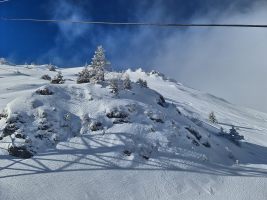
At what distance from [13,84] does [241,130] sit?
22656 millimetres

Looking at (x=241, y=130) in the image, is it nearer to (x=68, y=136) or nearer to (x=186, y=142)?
(x=186, y=142)

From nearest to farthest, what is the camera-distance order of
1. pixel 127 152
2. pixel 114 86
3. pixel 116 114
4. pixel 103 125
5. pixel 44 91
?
1. pixel 127 152
2. pixel 103 125
3. pixel 116 114
4. pixel 44 91
5. pixel 114 86

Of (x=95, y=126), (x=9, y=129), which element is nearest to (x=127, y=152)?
(x=95, y=126)

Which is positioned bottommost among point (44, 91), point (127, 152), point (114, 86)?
point (127, 152)

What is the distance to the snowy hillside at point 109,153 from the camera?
54.8 ft

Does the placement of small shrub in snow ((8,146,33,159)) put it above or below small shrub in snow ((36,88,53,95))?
below

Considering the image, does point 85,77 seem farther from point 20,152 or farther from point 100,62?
point 20,152

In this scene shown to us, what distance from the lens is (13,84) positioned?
3064 cm

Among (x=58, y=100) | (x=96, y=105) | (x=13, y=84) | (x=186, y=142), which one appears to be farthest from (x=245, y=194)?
(x=13, y=84)

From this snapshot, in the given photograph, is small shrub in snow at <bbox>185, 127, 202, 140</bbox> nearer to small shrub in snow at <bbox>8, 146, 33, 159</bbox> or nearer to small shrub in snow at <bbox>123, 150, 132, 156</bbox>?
small shrub in snow at <bbox>123, 150, 132, 156</bbox>

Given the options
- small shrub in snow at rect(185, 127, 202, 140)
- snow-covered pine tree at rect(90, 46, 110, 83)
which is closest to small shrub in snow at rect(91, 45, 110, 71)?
snow-covered pine tree at rect(90, 46, 110, 83)

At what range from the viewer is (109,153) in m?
19.4

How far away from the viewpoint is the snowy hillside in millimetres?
16703

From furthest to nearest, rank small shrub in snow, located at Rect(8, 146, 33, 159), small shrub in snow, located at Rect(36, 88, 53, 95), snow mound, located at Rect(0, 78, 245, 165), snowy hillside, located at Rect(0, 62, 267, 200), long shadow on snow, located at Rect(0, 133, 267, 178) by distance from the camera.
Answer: small shrub in snow, located at Rect(36, 88, 53, 95)
snow mound, located at Rect(0, 78, 245, 165)
small shrub in snow, located at Rect(8, 146, 33, 159)
long shadow on snow, located at Rect(0, 133, 267, 178)
snowy hillside, located at Rect(0, 62, 267, 200)
